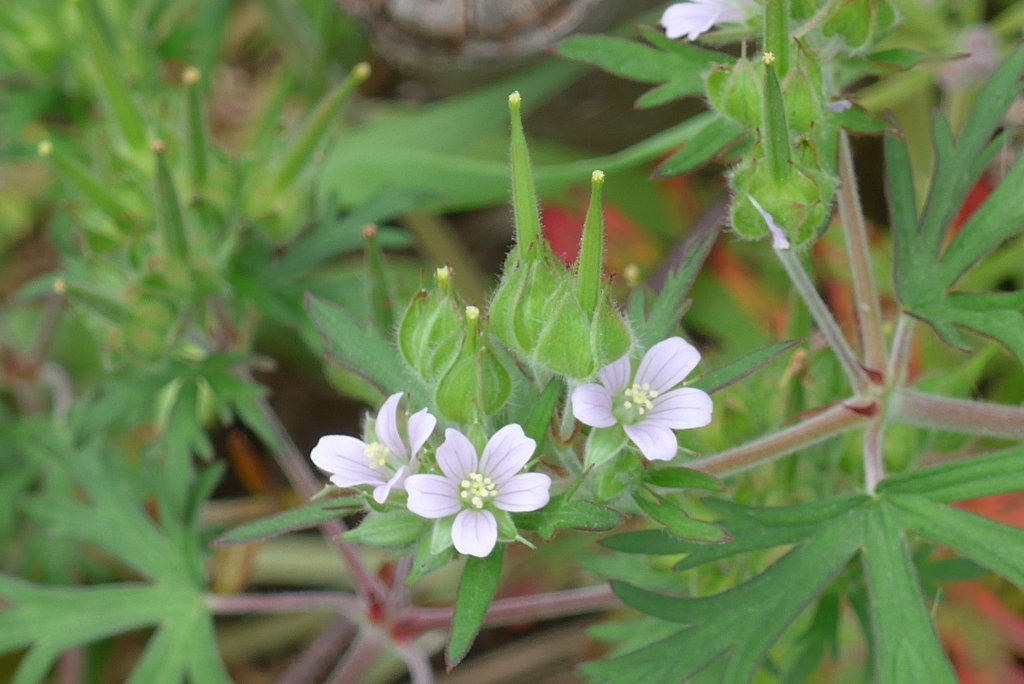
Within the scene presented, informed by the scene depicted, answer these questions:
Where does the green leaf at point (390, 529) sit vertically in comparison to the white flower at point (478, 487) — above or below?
below

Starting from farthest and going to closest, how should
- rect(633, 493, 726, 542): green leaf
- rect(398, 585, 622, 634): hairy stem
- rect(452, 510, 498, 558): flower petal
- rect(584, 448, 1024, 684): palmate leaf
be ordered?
rect(398, 585, 622, 634): hairy stem
rect(584, 448, 1024, 684): palmate leaf
rect(633, 493, 726, 542): green leaf
rect(452, 510, 498, 558): flower petal

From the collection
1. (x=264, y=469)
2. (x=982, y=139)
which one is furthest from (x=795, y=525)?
(x=264, y=469)

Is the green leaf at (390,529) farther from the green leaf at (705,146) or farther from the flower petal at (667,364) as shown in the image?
the green leaf at (705,146)

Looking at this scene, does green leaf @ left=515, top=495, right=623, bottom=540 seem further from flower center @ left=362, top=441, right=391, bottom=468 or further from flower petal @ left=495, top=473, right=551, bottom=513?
flower center @ left=362, top=441, right=391, bottom=468

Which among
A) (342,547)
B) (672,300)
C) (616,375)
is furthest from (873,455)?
(342,547)

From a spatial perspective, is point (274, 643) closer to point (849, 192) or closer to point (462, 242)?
point (462, 242)

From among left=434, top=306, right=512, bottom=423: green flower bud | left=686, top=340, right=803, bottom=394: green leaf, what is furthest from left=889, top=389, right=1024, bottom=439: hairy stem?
left=434, top=306, right=512, bottom=423: green flower bud

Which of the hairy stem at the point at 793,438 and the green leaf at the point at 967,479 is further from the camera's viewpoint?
the hairy stem at the point at 793,438

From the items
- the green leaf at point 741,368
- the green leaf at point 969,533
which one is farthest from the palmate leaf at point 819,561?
the green leaf at point 741,368
